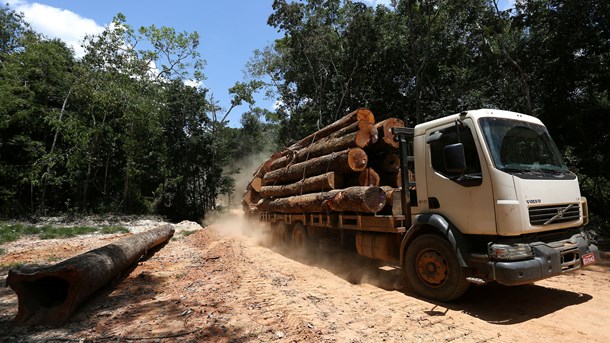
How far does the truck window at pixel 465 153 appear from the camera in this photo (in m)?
4.65

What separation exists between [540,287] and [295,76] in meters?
23.7

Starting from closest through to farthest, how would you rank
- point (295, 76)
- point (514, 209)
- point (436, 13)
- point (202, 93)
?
point (514, 209), point (436, 13), point (295, 76), point (202, 93)

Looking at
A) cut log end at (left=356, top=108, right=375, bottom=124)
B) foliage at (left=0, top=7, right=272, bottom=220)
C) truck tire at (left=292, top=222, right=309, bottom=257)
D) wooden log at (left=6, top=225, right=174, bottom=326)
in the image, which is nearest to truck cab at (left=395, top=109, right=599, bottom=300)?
cut log end at (left=356, top=108, right=375, bottom=124)

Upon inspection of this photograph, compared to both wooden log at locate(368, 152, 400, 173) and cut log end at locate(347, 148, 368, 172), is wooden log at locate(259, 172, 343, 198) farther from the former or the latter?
wooden log at locate(368, 152, 400, 173)

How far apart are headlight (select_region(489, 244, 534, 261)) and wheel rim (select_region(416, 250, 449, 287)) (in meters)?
0.71

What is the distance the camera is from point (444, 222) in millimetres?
4836

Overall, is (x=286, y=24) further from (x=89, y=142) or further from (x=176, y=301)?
(x=176, y=301)

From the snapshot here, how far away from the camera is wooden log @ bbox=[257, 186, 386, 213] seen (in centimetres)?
613

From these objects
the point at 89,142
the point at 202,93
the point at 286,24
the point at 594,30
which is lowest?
the point at 89,142

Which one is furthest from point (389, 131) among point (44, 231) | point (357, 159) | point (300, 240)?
point (44, 231)

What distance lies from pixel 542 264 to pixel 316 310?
2.89m

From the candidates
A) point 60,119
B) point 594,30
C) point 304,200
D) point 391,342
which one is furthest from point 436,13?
point 60,119

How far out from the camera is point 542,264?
422 centimetres

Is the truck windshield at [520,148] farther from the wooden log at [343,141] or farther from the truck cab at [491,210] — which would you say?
the wooden log at [343,141]
